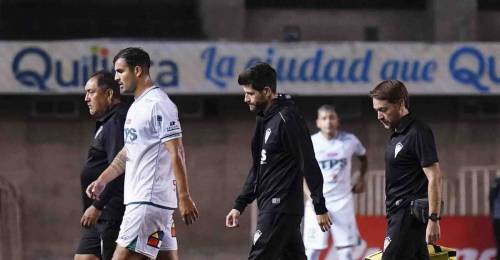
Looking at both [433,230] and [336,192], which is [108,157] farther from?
[336,192]

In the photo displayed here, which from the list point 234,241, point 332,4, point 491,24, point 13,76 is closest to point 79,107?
point 13,76

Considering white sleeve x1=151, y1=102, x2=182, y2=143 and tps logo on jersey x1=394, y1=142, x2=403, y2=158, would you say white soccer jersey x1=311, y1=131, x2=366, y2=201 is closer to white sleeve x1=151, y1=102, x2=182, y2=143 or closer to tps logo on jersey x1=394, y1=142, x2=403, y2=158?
tps logo on jersey x1=394, y1=142, x2=403, y2=158

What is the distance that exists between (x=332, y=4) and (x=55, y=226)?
5688 millimetres

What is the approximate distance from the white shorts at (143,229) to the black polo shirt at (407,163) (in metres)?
1.61

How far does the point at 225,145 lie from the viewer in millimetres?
16781

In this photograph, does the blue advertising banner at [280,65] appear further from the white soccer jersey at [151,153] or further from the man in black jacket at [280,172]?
the white soccer jersey at [151,153]

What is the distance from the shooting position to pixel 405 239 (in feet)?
26.7

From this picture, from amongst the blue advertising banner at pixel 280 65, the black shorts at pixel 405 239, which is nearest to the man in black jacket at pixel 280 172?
the black shorts at pixel 405 239

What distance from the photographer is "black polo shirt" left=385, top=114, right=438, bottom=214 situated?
8.10m

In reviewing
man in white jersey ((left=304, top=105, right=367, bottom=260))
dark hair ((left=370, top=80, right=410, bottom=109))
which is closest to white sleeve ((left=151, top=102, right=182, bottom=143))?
dark hair ((left=370, top=80, right=410, bottom=109))

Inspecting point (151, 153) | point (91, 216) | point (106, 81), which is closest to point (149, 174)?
point (151, 153)

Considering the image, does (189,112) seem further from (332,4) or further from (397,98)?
(397,98)

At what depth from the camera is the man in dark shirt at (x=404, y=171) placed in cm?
809

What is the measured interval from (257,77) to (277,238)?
117 centimetres
